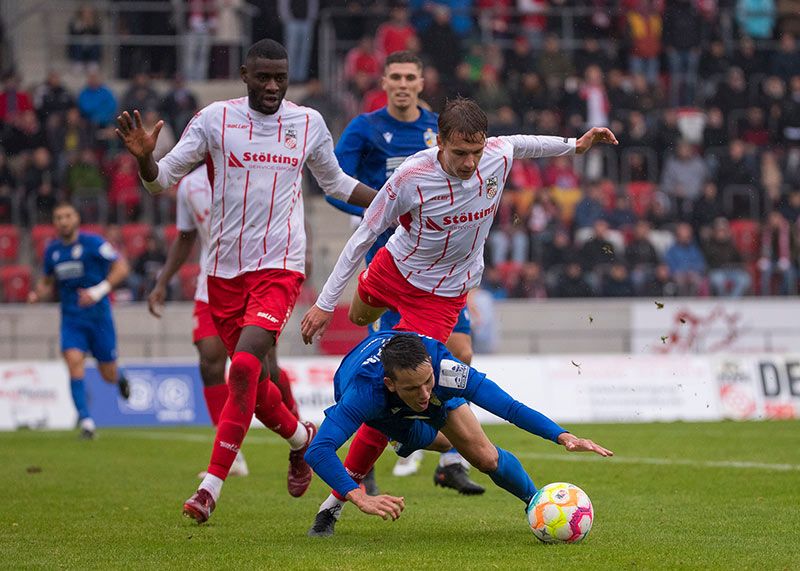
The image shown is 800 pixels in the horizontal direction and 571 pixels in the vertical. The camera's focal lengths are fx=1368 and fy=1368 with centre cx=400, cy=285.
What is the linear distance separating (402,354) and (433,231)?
132cm

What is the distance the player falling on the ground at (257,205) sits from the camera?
8141mm

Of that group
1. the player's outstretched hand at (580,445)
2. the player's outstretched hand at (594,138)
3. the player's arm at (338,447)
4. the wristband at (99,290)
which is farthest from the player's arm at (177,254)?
the player's outstretched hand at (580,445)

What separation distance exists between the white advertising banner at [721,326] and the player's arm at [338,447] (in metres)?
14.7

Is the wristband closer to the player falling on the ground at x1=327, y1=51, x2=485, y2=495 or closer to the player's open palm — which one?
the player falling on the ground at x1=327, y1=51, x2=485, y2=495

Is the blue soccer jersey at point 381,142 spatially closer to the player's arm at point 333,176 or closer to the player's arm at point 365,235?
the player's arm at point 333,176

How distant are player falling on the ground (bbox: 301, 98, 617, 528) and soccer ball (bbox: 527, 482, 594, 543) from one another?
3.62ft

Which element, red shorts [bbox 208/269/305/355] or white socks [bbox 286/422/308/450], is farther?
white socks [bbox 286/422/308/450]

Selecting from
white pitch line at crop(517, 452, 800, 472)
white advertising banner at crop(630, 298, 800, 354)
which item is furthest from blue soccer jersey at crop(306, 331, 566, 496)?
white advertising banner at crop(630, 298, 800, 354)

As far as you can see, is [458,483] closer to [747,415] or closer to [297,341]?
[747,415]

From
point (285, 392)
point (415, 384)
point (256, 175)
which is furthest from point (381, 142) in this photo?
point (415, 384)

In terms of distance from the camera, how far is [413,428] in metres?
7.37

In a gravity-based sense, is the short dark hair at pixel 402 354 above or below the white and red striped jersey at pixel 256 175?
below

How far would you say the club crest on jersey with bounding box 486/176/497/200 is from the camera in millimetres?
7820

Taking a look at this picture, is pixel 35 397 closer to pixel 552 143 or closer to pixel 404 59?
pixel 404 59
